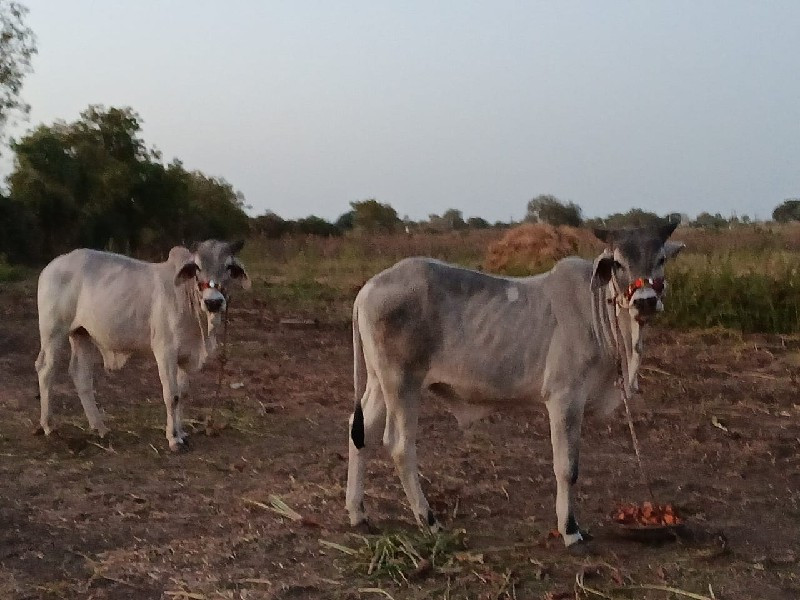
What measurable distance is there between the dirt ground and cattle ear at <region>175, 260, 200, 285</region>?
54.8 inches

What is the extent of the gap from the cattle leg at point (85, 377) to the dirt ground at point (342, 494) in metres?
0.18

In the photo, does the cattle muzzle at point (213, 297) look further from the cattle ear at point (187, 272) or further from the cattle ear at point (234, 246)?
the cattle ear at point (234, 246)

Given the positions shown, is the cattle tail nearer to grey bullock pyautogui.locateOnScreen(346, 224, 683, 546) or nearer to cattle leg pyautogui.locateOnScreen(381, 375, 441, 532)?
grey bullock pyautogui.locateOnScreen(346, 224, 683, 546)

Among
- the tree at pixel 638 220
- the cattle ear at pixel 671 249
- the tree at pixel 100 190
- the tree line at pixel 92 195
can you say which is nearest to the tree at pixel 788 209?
the tree line at pixel 92 195

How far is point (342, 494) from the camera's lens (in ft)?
19.1

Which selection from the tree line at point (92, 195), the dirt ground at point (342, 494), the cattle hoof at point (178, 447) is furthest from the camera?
the tree line at point (92, 195)

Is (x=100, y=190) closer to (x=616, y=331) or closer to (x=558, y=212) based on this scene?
(x=558, y=212)

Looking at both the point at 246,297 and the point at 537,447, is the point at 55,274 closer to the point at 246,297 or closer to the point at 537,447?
the point at 537,447

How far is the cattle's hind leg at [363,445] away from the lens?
5277 mm

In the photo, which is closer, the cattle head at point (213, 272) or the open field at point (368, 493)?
the open field at point (368, 493)

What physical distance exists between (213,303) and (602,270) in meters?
3.16

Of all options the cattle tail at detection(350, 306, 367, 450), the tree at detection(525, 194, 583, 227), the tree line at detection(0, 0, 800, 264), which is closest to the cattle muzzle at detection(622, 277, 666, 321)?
the cattle tail at detection(350, 306, 367, 450)

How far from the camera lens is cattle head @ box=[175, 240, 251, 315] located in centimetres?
677

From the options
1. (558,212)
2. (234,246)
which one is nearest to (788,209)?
(558,212)
